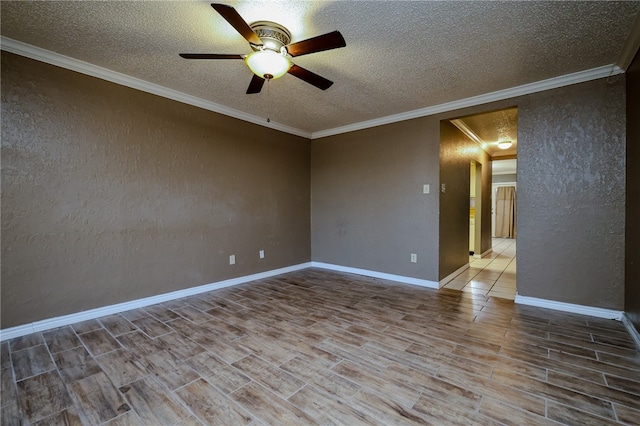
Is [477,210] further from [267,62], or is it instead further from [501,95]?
[267,62]

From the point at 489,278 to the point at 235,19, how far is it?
4.64m

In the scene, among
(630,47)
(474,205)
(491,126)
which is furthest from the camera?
(474,205)

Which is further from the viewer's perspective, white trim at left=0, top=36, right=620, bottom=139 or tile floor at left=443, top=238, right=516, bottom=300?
tile floor at left=443, top=238, right=516, bottom=300

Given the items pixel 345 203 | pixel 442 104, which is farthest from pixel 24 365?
pixel 442 104

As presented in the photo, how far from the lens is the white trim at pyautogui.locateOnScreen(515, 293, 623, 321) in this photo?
8.79 ft

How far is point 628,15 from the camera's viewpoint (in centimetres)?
192

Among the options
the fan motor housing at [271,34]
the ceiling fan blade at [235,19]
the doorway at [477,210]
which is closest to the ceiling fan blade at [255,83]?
the fan motor housing at [271,34]

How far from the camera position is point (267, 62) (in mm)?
1993

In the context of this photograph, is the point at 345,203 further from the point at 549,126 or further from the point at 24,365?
the point at 24,365

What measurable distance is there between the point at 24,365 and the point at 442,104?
4.78 meters

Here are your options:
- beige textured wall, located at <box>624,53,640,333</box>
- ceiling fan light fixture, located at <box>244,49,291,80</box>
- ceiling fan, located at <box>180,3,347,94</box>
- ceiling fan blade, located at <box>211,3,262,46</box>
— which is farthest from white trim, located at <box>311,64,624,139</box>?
ceiling fan blade, located at <box>211,3,262,46</box>

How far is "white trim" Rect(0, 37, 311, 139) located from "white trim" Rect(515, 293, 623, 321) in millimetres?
4203

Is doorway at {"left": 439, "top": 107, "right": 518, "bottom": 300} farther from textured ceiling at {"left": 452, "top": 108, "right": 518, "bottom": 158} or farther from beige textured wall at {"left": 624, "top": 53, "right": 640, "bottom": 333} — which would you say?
beige textured wall at {"left": 624, "top": 53, "right": 640, "bottom": 333}

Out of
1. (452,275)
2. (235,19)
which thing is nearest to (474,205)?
(452,275)
